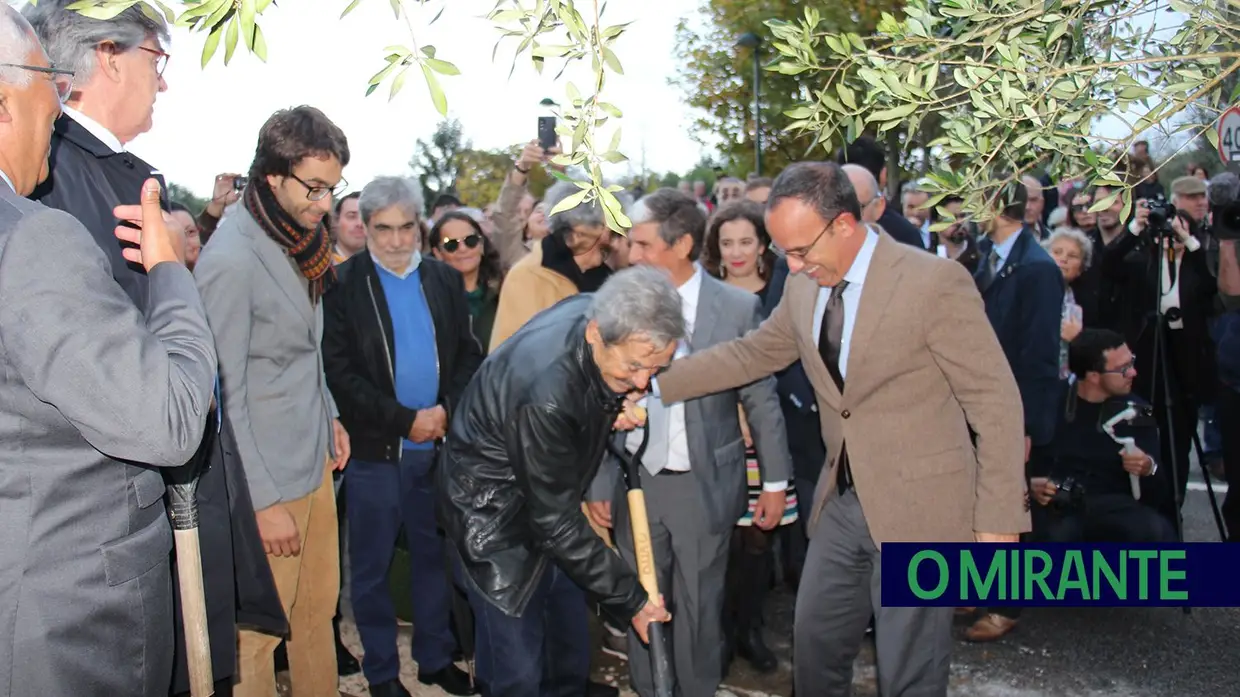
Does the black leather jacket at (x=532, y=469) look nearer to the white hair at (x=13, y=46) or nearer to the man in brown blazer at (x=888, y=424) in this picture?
the man in brown blazer at (x=888, y=424)

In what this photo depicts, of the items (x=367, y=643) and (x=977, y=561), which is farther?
(x=367, y=643)

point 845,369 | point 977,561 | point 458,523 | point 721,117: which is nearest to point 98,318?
point 458,523

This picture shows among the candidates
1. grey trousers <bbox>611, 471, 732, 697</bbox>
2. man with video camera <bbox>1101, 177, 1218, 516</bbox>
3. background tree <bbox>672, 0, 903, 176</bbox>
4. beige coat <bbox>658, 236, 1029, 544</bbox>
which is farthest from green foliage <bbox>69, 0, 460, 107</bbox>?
background tree <bbox>672, 0, 903, 176</bbox>

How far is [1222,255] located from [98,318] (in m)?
6.21

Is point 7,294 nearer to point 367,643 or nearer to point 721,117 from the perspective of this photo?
point 367,643

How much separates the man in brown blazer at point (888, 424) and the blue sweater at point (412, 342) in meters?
1.86

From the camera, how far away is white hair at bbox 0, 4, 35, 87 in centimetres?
190

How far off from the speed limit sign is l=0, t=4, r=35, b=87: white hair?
4835mm

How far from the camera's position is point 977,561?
3.57 meters

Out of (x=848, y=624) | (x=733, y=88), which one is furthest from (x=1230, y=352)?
(x=733, y=88)

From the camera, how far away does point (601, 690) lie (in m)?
4.74

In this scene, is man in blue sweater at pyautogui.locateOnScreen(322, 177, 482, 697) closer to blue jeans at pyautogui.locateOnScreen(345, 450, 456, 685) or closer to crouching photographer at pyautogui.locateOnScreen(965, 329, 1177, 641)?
blue jeans at pyautogui.locateOnScreen(345, 450, 456, 685)

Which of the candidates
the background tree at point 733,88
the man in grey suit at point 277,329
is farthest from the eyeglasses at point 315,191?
the background tree at point 733,88

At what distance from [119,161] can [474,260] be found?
12.0ft
